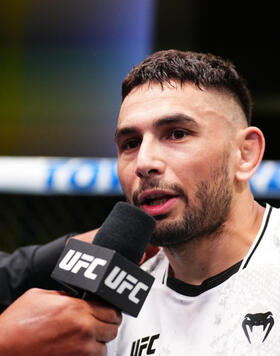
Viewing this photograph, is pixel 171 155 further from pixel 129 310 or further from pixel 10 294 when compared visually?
pixel 10 294

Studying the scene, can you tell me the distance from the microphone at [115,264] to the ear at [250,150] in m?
0.38

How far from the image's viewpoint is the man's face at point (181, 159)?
3.50 ft

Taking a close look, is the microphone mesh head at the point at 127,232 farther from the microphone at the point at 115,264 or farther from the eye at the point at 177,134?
the eye at the point at 177,134

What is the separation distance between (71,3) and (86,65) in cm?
48

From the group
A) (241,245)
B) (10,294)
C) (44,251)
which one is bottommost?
(10,294)

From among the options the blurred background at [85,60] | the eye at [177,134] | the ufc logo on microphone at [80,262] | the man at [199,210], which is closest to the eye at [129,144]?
the man at [199,210]

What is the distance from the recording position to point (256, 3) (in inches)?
127

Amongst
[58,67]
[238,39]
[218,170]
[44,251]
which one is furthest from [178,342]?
[58,67]

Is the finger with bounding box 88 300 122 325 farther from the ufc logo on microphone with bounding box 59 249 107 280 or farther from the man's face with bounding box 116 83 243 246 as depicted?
the man's face with bounding box 116 83 243 246

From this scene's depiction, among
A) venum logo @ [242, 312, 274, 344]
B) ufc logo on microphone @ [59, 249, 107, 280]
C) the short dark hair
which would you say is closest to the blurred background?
the short dark hair

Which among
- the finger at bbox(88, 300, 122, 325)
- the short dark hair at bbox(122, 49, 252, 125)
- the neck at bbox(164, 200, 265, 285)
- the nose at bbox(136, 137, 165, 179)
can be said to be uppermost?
the short dark hair at bbox(122, 49, 252, 125)

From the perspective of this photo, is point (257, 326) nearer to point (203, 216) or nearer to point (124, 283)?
point (203, 216)

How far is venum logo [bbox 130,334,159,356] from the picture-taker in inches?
45.3

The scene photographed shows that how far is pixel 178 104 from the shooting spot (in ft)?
3.65
